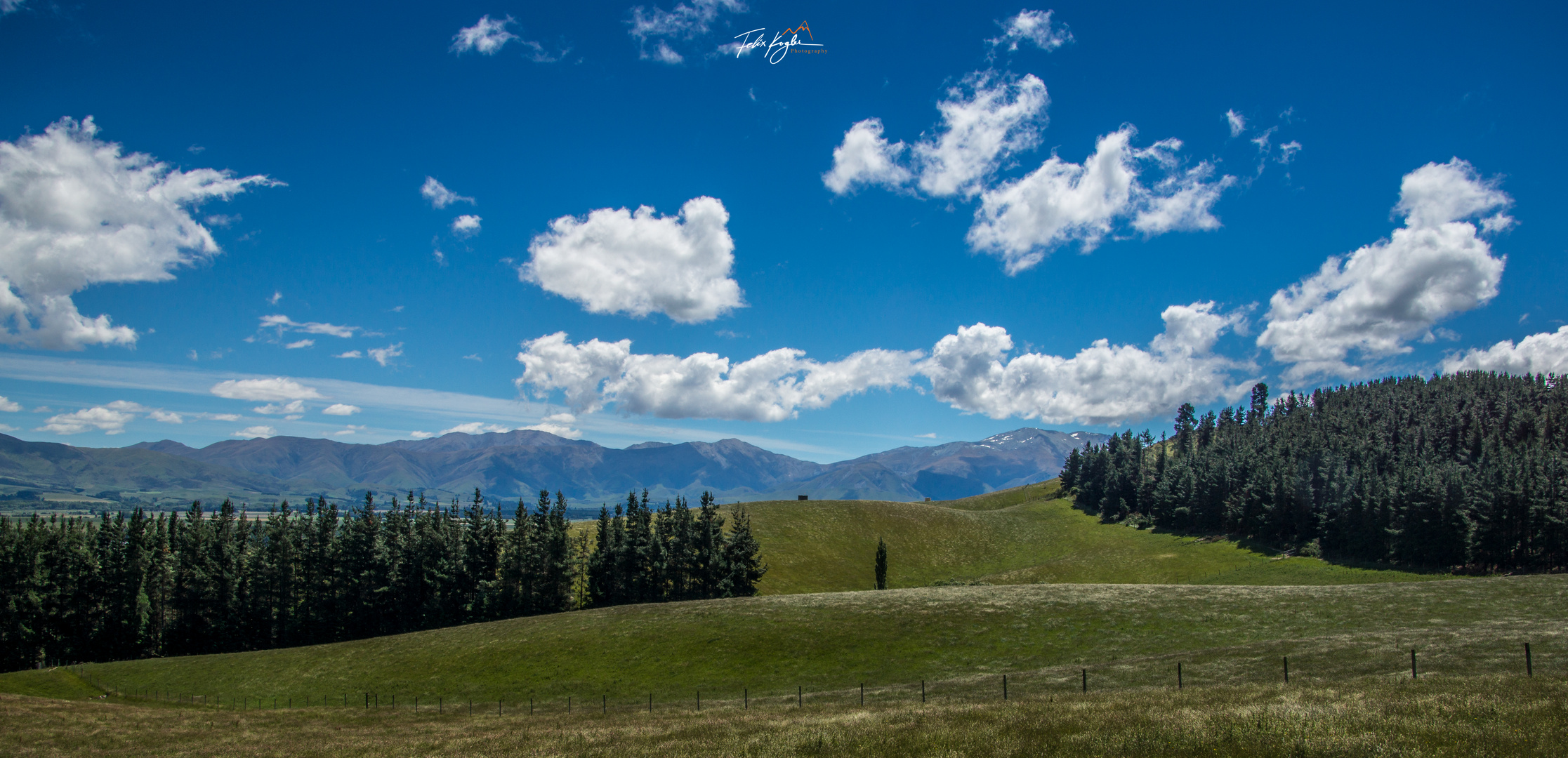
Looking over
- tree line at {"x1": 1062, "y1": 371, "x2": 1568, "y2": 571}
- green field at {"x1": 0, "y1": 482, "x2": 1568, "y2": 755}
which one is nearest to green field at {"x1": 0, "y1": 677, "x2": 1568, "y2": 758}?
green field at {"x1": 0, "y1": 482, "x2": 1568, "y2": 755}

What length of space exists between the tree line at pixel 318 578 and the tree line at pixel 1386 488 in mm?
107501

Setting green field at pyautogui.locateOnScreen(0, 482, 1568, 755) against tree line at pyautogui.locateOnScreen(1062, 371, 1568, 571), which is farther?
tree line at pyautogui.locateOnScreen(1062, 371, 1568, 571)

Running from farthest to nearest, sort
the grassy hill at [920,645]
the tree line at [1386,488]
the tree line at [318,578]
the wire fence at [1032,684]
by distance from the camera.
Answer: the tree line at [1386,488] → the tree line at [318,578] → the grassy hill at [920,645] → the wire fence at [1032,684]

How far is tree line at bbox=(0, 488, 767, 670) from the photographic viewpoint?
92.6 meters

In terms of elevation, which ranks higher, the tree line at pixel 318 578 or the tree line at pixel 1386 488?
the tree line at pixel 1386 488

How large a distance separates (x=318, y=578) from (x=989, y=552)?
125506 mm

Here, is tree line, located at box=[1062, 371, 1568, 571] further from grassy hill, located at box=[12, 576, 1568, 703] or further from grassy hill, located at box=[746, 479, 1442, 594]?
grassy hill, located at box=[12, 576, 1568, 703]

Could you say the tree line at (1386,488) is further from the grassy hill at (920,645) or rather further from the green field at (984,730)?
the green field at (984,730)

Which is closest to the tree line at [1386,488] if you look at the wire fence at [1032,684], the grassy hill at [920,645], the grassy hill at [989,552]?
the grassy hill at [989,552]

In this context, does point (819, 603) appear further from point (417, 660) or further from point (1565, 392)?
point (1565, 392)

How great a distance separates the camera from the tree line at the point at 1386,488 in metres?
102

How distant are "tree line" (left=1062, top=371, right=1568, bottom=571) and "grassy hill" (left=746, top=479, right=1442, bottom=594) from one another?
952cm

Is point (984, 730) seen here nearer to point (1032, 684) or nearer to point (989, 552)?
point (1032, 684)

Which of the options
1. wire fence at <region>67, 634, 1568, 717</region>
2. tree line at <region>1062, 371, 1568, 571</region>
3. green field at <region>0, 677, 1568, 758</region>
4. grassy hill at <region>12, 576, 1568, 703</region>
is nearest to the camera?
green field at <region>0, 677, 1568, 758</region>
